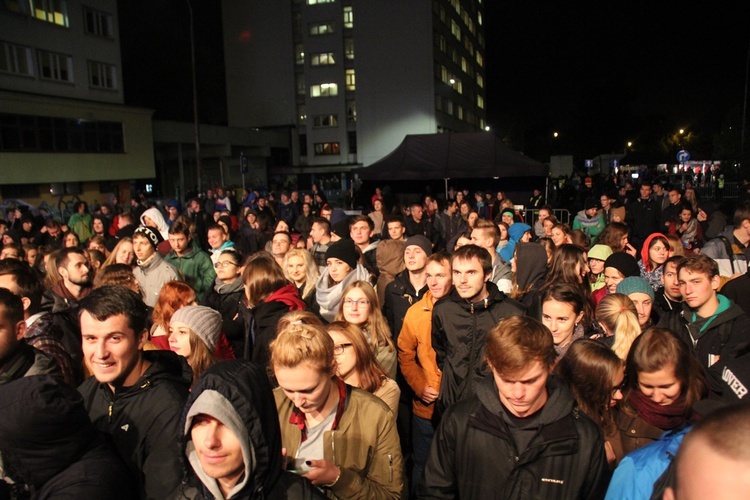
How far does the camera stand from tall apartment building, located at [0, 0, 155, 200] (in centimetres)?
2636

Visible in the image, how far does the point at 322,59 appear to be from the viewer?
5766cm

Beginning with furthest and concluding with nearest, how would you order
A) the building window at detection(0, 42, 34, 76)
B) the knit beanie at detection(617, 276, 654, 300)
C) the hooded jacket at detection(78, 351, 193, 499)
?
the building window at detection(0, 42, 34, 76)
the knit beanie at detection(617, 276, 654, 300)
the hooded jacket at detection(78, 351, 193, 499)

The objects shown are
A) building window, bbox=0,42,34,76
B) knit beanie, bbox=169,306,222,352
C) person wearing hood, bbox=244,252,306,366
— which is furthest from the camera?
building window, bbox=0,42,34,76

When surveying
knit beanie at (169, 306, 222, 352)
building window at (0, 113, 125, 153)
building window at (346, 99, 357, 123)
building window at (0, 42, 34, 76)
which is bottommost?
knit beanie at (169, 306, 222, 352)

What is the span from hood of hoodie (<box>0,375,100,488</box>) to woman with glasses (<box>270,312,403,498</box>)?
0.88m

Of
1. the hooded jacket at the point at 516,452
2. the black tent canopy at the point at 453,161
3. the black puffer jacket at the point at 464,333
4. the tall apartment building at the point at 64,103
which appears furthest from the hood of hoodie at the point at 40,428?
the tall apartment building at the point at 64,103

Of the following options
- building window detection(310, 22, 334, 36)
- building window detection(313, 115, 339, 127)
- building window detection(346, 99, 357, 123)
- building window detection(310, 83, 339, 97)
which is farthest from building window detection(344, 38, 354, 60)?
building window detection(313, 115, 339, 127)

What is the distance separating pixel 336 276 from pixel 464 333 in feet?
6.30

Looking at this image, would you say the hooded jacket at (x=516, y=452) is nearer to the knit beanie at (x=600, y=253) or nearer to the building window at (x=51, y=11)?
the knit beanie at (x=600, y=253)

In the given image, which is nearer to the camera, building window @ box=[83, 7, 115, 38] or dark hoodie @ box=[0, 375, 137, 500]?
dark hoodie @ box=[0, 375, 137, 500]

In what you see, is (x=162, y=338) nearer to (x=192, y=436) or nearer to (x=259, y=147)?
(x=192, y=436)

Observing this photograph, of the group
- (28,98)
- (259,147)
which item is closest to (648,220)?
(28,98)

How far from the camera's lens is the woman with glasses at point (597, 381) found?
286 cm

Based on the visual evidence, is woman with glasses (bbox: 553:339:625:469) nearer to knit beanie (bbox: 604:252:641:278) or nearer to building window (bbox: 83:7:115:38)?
knit beanie (bbox: 604:252:641:278)
